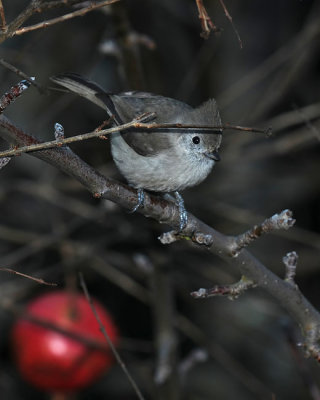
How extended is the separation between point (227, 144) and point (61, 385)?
1.84 m

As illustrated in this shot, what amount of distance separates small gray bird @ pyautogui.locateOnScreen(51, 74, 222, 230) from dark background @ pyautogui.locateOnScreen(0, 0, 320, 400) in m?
1.14

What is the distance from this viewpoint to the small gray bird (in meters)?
2.89

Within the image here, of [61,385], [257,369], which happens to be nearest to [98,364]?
[61,385]

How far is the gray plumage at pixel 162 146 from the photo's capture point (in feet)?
9.49

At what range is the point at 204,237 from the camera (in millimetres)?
2213

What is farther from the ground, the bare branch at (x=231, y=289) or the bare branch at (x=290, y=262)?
the bare branch at (x=290, y=262)

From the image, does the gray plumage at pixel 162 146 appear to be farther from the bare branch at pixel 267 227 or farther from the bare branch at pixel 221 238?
the bare branch at pixel 267 227

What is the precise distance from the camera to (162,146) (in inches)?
119

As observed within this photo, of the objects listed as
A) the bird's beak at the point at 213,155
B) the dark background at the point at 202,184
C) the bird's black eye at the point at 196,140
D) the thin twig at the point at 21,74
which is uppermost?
the dark background at the point at 202,184

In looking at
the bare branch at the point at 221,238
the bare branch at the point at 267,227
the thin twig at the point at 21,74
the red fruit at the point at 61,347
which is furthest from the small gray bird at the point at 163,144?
the red fruit at the point at 61,347

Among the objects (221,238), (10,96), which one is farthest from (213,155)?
(10,96)

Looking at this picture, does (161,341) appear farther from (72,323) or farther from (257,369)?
(257,369)

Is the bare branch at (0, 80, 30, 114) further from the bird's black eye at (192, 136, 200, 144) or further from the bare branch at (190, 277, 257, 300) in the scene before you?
the bird's black eye at (192, 136, 200, 144)

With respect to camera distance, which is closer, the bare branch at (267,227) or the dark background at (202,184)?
the bare branch at (267,227)
